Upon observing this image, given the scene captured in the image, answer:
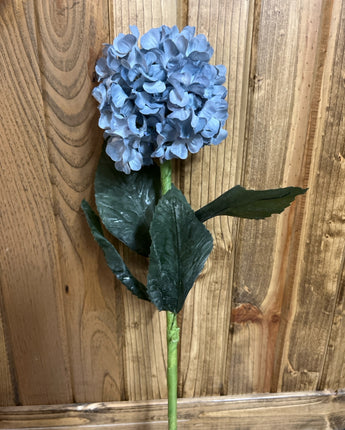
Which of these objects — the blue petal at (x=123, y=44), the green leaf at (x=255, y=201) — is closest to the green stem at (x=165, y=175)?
the green leaf at (x=255, y=201)

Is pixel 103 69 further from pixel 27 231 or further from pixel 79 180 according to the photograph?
pixel 27 231

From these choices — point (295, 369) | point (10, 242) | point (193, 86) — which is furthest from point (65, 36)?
point (295, 369)

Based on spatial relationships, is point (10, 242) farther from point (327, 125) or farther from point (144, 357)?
point (327, 125)

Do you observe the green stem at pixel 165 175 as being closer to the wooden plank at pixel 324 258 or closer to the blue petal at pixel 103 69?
the blue petal at pixel 103 69

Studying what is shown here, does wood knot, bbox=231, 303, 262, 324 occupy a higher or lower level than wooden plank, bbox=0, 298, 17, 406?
higher

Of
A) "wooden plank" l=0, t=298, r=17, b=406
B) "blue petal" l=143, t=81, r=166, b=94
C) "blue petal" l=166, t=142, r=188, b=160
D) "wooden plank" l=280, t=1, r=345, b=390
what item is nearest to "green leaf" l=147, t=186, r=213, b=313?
"blue petal" l=166, t=142, r=188, b=160

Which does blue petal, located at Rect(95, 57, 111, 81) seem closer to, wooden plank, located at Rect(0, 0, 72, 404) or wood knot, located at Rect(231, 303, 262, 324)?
wooden plank, located at Rect(0, 0, 72, 404)

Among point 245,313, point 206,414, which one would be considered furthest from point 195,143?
point 206,414
